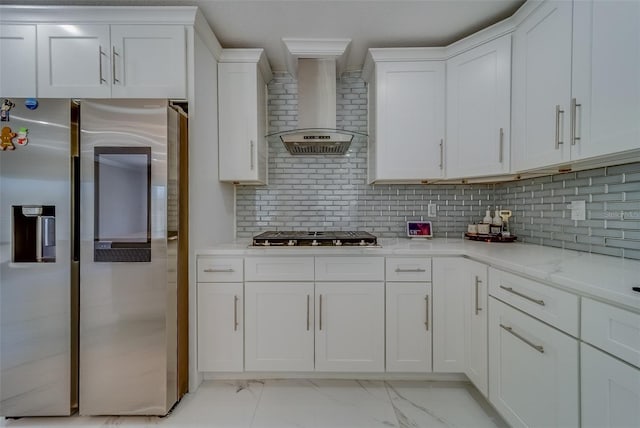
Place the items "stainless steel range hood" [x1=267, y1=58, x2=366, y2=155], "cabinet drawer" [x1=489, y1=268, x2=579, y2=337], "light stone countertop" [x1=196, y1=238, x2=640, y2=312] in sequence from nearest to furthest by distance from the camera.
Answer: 1. "light stone countertop" [x1=196, y1=238, x2=640, y2=312]
2. "cabinet drawer" [x1=489, y1=268, x2=579, y2=337]
3. "stainless steel range hood" [x1=267, y1=58, x2=366, y2=155]

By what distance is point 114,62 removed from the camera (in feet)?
5.83

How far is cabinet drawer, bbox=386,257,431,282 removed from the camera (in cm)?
189

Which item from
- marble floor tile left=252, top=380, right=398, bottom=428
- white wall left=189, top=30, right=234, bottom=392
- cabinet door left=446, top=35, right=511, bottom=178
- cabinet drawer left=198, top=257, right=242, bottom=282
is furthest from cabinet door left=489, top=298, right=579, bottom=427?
white wall left=189, top=30, right=234, bottom=392

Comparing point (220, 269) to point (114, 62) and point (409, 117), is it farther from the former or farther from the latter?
point (409, 117)

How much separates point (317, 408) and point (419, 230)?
5.11 ft

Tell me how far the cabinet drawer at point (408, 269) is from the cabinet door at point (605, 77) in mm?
971

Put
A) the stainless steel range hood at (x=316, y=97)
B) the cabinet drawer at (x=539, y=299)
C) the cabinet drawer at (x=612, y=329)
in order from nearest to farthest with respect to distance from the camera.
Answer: the cabinet drawer at (x=612, y=329) → the cabinet drawer at (x=539, y=299) → the stainless steel range hood at (x=316, y=97)

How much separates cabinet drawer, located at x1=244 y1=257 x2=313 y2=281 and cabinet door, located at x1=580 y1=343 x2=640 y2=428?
136cm

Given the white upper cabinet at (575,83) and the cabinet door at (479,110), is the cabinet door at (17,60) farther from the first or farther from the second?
the white upper cabinet at (575,83)

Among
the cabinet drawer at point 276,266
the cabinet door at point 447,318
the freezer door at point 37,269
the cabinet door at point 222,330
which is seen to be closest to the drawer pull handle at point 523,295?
the cabinet door at point 447,318

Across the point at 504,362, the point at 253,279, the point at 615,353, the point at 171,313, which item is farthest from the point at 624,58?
the point at 171,313

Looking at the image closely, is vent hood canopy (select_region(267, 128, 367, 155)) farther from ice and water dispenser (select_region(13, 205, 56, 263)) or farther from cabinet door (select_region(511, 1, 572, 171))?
ice and water dispenser (select_region(13, 205, 56, 263))

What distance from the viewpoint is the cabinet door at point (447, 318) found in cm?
187

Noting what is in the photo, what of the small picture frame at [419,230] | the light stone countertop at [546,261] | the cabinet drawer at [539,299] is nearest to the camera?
the light stone countertop at [546,261]
